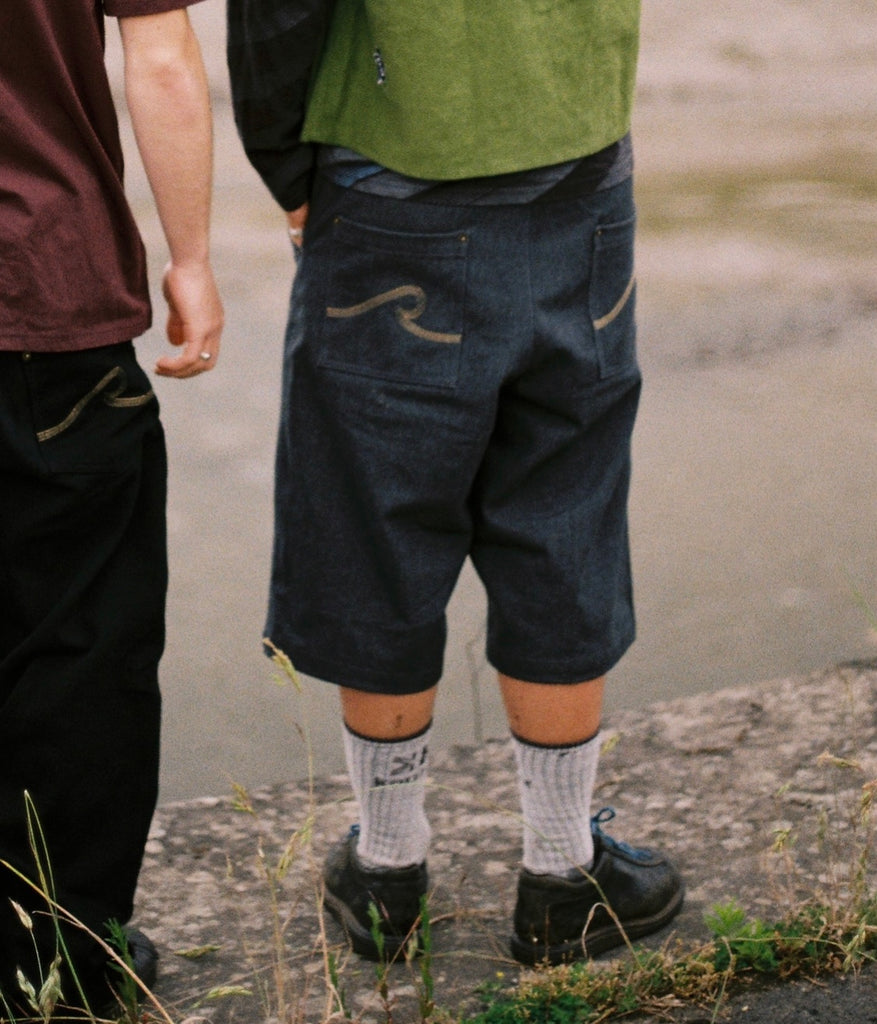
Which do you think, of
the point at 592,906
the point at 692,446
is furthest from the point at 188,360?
the point at 692,446

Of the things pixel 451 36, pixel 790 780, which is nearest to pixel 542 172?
pixel 451 36

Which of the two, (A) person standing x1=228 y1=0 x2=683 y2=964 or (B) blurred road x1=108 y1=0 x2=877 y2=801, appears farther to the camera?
(B) blurred road x1=108 y1=0 x2=877 y2=801

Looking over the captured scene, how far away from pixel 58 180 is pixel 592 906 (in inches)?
50.1

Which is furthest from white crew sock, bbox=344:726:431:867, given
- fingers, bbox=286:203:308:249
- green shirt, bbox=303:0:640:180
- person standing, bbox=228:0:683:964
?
green shirt, bbox=303:0:640:180

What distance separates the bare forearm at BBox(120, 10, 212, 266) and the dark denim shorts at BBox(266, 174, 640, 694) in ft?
0.73

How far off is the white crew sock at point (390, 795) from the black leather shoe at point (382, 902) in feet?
0.05

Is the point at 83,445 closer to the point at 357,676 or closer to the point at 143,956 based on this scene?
the point at 357,676

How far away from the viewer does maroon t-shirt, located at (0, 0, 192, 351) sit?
1.72m

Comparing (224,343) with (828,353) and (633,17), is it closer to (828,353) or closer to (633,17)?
(828,353)

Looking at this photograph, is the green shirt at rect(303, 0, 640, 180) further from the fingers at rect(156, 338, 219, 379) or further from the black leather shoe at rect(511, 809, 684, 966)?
the black leather shoe at rect(511, 809, 684, 966)

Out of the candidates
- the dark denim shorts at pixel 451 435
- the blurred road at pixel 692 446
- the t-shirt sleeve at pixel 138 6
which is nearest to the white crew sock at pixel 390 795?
the dark denim shorts at pixel 451 435

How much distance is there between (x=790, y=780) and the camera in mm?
2768

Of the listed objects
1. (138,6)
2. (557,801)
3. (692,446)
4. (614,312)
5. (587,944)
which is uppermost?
(138,6)

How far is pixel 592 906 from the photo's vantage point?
2.31 meters
